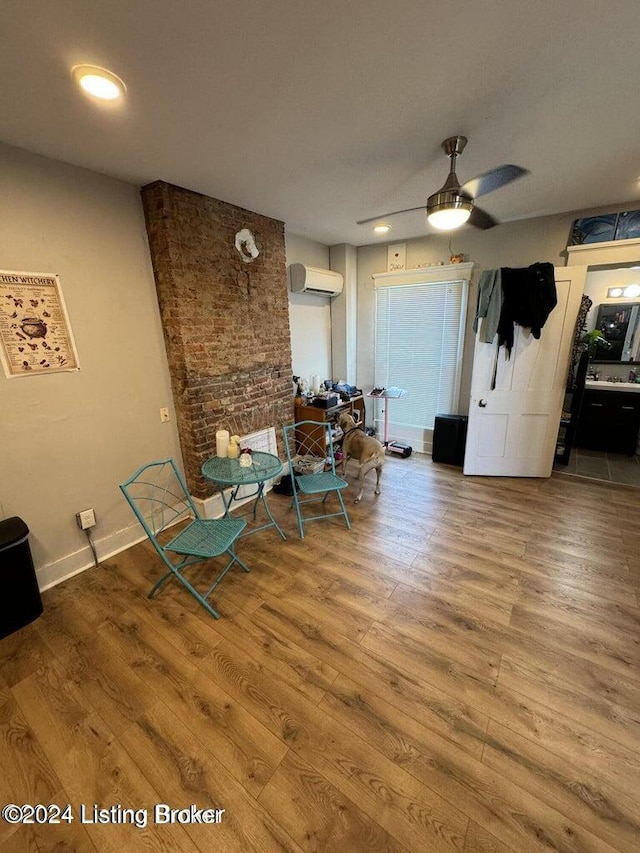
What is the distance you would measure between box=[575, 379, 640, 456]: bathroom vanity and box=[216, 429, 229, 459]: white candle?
4.48 m

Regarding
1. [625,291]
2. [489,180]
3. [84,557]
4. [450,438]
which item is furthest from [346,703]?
[625,291]

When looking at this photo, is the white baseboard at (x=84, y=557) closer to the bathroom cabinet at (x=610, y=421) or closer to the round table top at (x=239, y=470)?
the round table top at (x=239, y=470)

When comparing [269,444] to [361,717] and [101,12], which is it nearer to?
[361,717]

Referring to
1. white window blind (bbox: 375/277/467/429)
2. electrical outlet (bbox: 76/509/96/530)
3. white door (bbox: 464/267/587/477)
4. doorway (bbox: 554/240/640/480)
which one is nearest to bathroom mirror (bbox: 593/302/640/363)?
doorway (bbox: 554/240/640/480)

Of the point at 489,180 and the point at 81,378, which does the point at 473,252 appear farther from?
the point at 81,378

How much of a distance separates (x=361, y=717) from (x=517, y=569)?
1493 millimetres

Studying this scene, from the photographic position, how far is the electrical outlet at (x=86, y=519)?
2.36 meters

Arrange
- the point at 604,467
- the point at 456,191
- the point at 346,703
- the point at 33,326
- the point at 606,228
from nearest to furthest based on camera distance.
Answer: the point at 346,703 < the point at 456,191 < the point at 33,326 < the point at 606,228 < the point at 604,467

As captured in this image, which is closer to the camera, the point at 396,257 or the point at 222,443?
the point at 222,443

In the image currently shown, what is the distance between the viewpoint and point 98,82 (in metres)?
1.40

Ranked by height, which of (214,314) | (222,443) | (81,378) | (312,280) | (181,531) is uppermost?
(312,280)

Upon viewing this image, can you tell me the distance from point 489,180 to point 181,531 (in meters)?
3.07

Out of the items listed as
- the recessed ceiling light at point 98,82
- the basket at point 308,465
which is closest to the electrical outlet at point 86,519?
the basket at point 308,465

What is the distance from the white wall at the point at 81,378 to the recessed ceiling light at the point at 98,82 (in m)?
0.86
